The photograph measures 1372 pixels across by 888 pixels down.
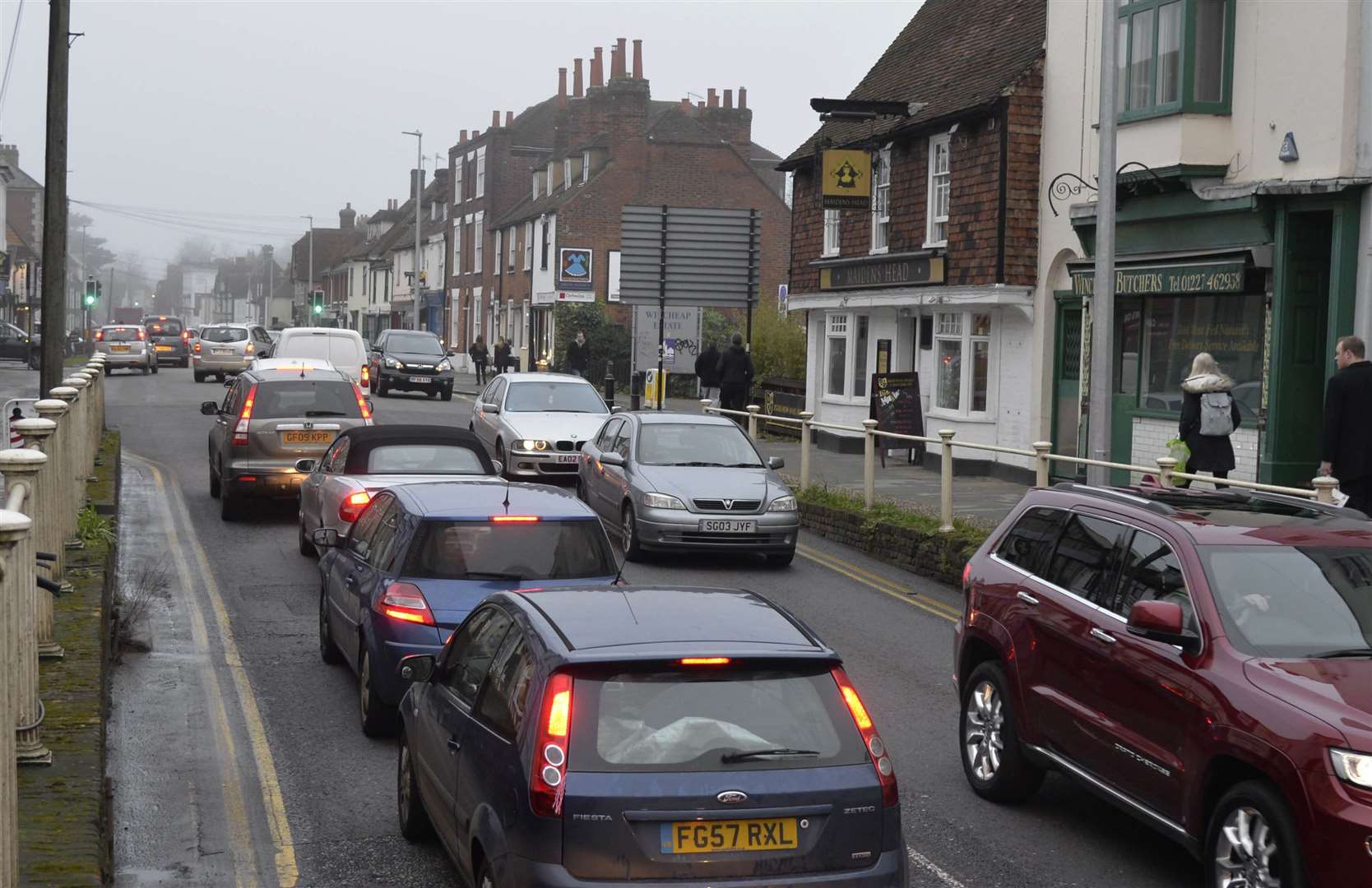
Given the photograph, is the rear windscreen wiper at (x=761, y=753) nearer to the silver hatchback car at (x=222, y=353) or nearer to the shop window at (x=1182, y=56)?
the shop window at (x=1182, y=56)

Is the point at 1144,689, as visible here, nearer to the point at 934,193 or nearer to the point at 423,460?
the point at 423,460

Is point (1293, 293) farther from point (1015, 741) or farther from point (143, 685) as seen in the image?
point (143, 685)

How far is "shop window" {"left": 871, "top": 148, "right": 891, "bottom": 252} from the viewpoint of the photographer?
2852 cm

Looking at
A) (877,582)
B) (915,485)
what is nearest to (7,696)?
(877,582)

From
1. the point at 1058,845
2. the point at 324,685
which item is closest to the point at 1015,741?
the point at 1058,845

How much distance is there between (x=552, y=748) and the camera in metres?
5.17

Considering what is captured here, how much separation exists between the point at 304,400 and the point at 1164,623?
13856 millimetres

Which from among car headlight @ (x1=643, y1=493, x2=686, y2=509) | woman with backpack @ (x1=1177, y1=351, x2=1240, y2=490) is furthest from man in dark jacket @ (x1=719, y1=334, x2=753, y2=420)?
woman with backpack @ (x1=1177, y1=351, x2=1240, y2=490)

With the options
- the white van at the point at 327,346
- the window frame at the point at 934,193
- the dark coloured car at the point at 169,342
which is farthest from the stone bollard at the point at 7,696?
the dark coloured car at the point at 169,342

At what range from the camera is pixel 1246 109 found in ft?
61.6

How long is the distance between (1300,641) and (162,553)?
12266mm

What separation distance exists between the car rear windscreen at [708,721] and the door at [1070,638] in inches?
93.5

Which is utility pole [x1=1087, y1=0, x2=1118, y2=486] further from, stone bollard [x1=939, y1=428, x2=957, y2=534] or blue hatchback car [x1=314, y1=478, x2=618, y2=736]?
blue hatchback car [x1=314, y1=478, x2=618, y2=736]

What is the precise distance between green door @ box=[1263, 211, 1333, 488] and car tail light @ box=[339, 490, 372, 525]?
33.9 feet
